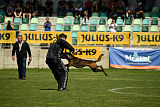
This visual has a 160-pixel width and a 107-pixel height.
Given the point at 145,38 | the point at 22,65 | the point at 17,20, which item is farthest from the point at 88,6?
the point at 22,65

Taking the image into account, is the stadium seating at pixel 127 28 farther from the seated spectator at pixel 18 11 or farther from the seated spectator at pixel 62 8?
the seated spectator at pixel 18 11

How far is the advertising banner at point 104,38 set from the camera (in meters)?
23.7

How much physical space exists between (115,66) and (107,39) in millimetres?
1838

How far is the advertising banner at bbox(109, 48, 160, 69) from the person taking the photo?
23.5 meters

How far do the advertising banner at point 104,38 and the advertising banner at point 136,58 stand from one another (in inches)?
23.0

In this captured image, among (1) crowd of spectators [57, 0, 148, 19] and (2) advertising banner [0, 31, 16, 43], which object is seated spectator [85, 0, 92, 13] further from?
(2) advertising banner [0, 31, 16, 43]

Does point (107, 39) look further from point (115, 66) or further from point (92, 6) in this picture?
point (92, 6)

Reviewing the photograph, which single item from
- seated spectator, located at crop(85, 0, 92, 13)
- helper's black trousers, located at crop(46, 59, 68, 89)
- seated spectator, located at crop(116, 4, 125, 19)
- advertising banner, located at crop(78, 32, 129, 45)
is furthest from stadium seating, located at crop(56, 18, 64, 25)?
helper's black trousers, located at crop(46, 59, 68, 89)

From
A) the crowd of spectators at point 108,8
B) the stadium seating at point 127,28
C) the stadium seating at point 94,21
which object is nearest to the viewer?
the stadium seating at point 127,28

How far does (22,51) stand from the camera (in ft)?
52.9

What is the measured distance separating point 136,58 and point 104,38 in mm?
2429

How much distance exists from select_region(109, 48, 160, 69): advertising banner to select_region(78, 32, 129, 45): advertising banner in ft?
1.92

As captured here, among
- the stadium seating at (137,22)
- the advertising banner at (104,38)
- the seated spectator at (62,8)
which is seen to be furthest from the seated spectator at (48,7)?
the advertising banner at (104,38)

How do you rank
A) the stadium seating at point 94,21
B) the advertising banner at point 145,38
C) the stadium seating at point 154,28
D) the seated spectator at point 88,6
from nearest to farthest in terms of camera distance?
the advertising banner at point 145,38, the stadium seating at point 154,28, the stadium seating at point 94,21, the seated spectator at point 88,6
